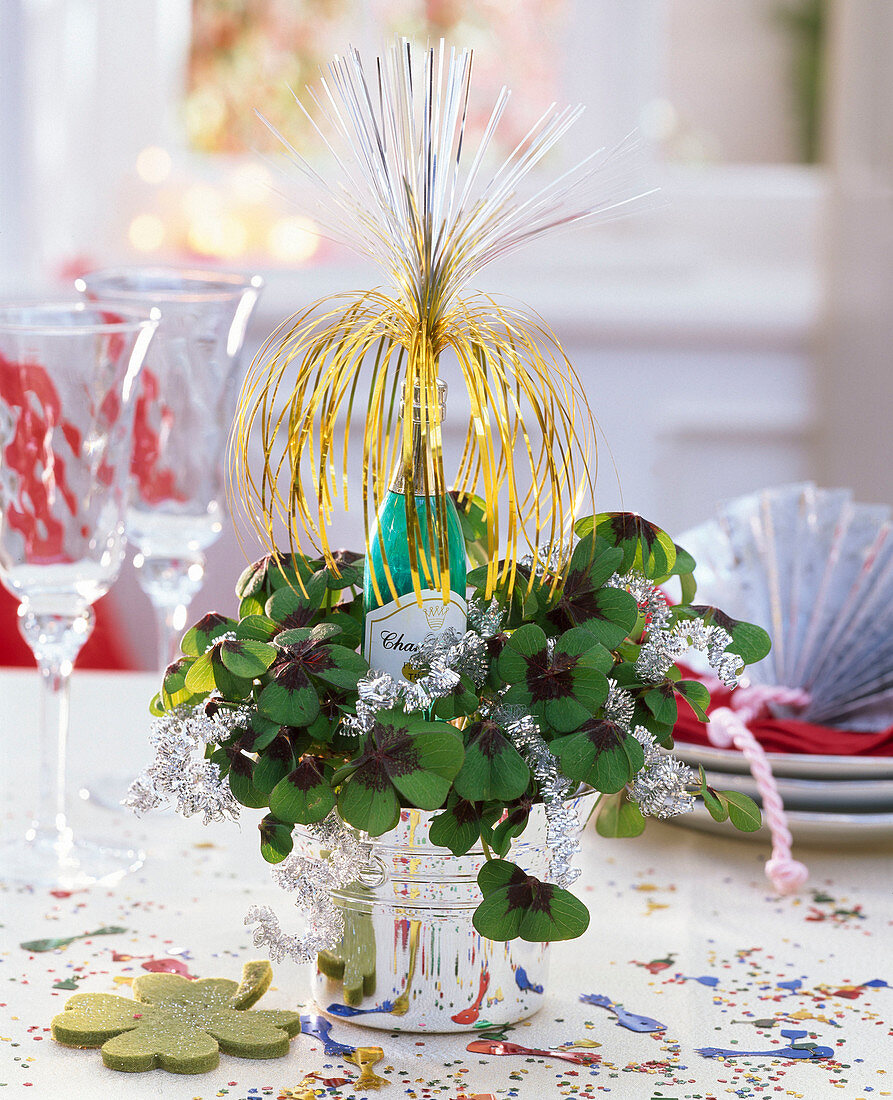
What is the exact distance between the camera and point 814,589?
1.04m

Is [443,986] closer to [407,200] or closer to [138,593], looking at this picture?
[407,200]

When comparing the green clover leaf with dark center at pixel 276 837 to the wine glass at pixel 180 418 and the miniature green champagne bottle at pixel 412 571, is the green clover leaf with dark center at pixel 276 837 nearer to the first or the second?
the miniature green champagne bottle at pixel 412 571

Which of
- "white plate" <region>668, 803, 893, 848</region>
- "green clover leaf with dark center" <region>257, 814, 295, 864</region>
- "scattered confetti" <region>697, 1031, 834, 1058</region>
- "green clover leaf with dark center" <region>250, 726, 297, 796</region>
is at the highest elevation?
"green clover leaf with dark center" <region>250, 726, 297, 796</region>

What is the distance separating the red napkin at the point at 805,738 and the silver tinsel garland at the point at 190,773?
40 centimetres

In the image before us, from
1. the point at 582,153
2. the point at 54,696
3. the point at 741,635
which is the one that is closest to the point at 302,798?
the point at 741,635

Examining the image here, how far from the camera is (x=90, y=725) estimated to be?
1.12 m

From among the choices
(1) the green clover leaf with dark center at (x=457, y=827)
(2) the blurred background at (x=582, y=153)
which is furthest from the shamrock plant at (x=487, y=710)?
(2) the blurred background at (x=582, y=153)

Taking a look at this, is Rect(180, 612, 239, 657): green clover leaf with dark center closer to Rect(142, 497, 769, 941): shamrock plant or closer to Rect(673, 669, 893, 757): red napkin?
Rect(142, 497, 769, 941): shamrock plant

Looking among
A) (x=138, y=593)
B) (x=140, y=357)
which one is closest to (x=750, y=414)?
(x=138, y=593)

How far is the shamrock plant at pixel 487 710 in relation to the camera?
557 mm

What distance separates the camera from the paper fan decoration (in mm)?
997

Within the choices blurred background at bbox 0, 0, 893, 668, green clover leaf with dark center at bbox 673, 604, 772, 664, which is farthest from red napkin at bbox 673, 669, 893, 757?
blurred background at bbox 0, 0, 893, 668

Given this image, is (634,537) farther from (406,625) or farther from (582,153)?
(582,153)

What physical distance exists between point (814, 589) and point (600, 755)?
51 cm
